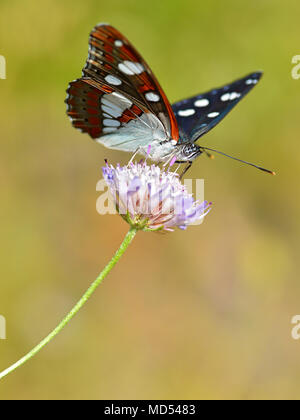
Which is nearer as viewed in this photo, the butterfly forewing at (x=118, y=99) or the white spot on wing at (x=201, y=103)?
the butterfly forewing at (x=118, y=99)

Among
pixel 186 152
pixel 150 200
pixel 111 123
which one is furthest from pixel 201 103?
pixel 150 200

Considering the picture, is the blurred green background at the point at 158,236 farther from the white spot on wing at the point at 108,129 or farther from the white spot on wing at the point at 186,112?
the white spot on wing at the point at 108,129

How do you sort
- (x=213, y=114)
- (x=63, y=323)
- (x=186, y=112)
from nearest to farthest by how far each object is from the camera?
1. (x=63, y=323)
2. (x=213, y=114)
3. (x=186, y=112)

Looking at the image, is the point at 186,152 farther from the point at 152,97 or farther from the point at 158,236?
the point at 158,236

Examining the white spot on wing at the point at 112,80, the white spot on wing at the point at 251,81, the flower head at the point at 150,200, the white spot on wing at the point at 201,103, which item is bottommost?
the flower head at the point at 150,200

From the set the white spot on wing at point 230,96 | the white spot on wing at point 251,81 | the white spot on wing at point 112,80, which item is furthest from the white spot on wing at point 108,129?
the white spot on wing at point 251,81

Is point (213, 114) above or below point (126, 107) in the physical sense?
above
